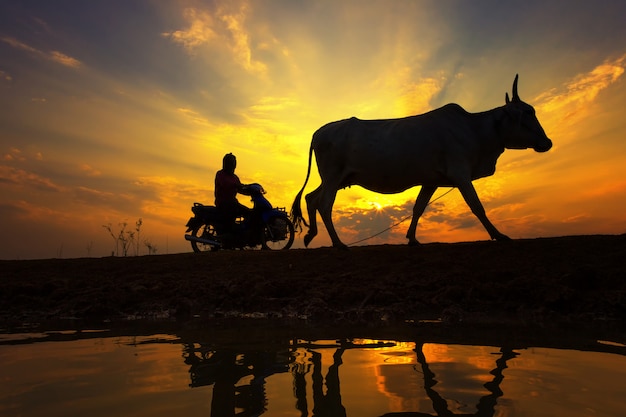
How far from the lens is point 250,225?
9055 mm

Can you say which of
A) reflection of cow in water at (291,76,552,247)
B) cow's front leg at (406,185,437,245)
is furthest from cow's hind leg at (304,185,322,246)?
cow's front leg at (406,185,437,245)

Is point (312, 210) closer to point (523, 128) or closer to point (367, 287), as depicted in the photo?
point (523, 128)

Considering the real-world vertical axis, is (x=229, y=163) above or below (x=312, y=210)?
above

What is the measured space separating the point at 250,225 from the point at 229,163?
4.12 ft

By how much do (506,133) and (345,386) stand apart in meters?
6.34

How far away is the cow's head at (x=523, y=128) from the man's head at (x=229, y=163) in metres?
4.84

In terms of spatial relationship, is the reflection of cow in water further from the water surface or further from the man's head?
the water surface

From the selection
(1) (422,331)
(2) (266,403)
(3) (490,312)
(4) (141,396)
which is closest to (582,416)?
(2) (266,403)

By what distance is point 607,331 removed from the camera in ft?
9.71

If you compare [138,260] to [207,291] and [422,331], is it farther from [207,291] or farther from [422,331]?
[422,331]

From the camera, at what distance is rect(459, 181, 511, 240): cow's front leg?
6.23 meters

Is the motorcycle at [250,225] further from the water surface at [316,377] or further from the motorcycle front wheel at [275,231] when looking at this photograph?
the water surface at [316,377]

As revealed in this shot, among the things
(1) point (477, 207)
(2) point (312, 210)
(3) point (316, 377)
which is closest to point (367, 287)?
(3) point (316, 377)

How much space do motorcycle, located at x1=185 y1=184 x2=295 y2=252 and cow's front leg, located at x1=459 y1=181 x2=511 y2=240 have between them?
3.69 m
